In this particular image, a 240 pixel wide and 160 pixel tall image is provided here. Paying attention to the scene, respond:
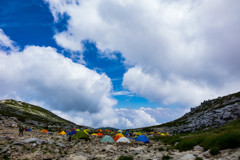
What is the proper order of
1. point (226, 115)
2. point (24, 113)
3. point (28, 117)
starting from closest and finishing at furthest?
point (226, 115) → point (28, 117) → point (24, 113)

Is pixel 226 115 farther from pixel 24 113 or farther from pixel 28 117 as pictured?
pixel 24 113

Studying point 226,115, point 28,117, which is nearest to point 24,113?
point 28,117

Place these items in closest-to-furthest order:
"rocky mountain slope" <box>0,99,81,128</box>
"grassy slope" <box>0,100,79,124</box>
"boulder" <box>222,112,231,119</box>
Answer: "boulder" <box>222,112,231,119</box>
"rocky mountain slope" <box>0,99,81,128</box>
"grassy slope" <box>0,100,79,124</box>

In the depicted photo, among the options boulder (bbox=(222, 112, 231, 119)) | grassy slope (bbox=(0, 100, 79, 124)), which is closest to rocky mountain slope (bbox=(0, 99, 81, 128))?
grassy slope (bbox=(0, 100, 79, 124))

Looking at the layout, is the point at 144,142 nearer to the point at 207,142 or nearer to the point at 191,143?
the point at 191,143

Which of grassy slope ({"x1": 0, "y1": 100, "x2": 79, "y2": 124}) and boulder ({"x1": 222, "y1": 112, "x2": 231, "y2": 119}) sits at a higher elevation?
grassy slope ({"x1": 0, "y1": 100, "x2": 79, "y2": 124})

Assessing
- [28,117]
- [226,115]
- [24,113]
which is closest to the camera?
[226,115]

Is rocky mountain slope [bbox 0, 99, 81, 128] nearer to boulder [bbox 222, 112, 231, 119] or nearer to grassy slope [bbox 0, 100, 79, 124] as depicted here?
grassy slope [bbox 0, 100, 79, 124]

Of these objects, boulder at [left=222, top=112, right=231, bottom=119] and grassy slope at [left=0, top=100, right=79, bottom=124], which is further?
grassy slope at [left=0, top=100, right=79, bottom=124]

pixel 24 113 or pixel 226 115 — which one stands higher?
pixel 24 113

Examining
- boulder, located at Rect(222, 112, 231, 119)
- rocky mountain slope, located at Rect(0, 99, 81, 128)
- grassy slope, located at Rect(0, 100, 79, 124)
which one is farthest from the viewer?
grassy slope, located at Rect(0, 100, 79, 124)

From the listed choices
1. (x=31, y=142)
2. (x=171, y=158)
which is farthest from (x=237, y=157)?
(x=31, y=142)

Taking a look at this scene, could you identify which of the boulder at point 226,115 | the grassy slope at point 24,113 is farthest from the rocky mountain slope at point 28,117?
the boulder at point 226,115

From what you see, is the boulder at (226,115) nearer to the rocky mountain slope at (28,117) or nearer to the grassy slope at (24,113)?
the rocky mountain slope at (28,117)
